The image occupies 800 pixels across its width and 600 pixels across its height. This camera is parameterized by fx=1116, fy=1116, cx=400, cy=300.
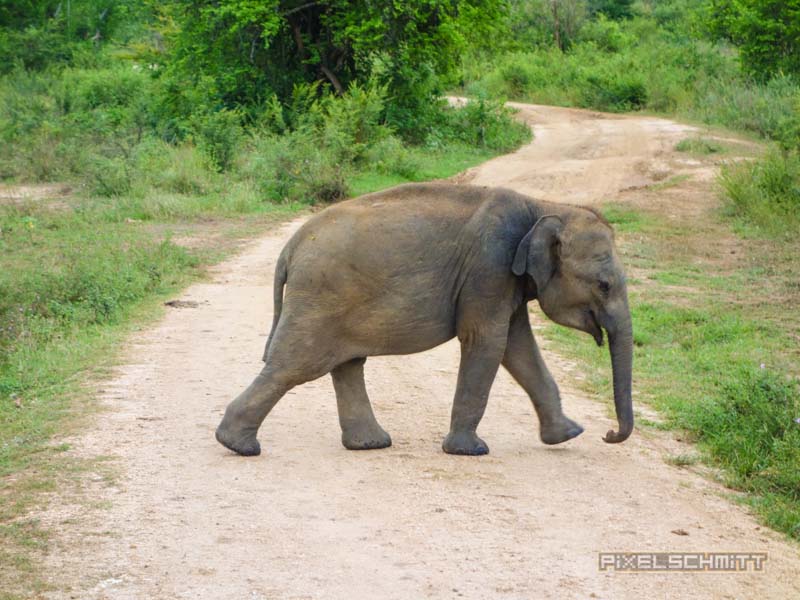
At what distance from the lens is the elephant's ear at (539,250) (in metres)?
6.55

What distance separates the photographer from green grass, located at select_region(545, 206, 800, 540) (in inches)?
270

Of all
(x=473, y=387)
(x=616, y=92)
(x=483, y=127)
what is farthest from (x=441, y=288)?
(x=616, y=92)

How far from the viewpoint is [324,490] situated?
6.04m

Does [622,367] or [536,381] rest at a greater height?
[622,367]

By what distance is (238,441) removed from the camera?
21.8 ft

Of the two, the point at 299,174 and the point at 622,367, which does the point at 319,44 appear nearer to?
the point at 299,174

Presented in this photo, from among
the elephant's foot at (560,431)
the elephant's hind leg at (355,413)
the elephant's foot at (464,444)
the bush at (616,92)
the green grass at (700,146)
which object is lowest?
the bush at (616,92)

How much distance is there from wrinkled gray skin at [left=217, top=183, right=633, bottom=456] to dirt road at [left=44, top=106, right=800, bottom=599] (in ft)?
1.41

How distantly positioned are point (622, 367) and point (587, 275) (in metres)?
0.58

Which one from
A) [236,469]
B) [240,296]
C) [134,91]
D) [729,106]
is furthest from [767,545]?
[134,91]

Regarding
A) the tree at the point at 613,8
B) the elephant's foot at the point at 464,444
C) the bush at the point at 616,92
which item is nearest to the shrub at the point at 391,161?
the bush at the point at 616,92

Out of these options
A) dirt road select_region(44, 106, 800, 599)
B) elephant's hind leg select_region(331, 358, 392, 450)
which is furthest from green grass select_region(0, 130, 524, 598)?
elephant's hind leg select_region(331, 358, 392, 450)

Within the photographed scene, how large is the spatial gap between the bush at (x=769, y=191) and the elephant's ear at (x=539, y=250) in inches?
418

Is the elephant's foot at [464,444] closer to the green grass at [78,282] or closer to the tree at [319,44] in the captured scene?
the green grass at [78,282]
